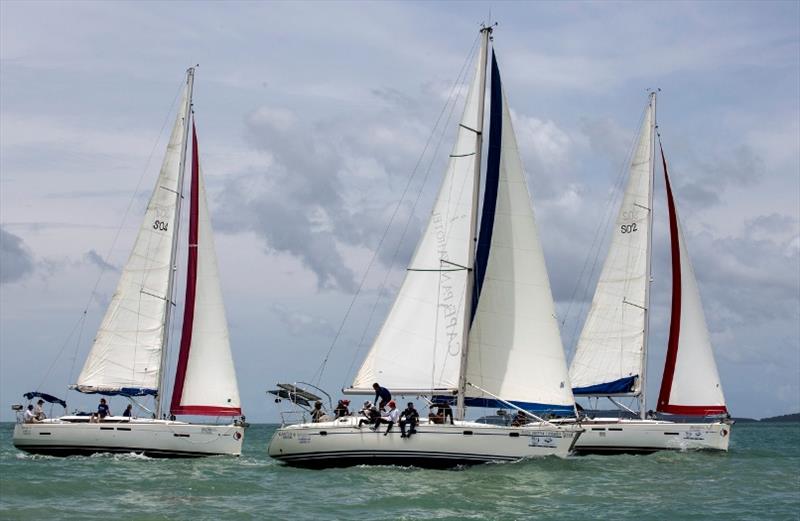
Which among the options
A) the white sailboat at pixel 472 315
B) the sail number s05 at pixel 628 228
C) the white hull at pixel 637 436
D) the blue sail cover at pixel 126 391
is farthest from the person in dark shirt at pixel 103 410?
the sail number s05 at pixel 628 228

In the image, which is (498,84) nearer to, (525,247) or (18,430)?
(525,247)

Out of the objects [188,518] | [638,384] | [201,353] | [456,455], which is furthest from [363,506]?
[638,384]

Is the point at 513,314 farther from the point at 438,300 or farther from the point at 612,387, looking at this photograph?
the point at 612,387

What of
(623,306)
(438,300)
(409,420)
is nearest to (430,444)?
(409,420)

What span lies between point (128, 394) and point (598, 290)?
20207 mm

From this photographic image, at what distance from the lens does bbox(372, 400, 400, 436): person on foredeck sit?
35812 mm

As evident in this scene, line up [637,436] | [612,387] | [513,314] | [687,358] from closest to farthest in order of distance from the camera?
[513,314] < [637,436] < [687,358] < [612,387]

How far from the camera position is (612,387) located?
4938cm

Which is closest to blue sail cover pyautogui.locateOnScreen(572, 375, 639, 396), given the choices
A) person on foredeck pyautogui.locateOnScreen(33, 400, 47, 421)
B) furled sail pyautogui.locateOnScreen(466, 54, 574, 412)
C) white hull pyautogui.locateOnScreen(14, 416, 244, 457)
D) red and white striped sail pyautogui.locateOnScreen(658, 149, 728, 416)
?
red and white striped sail pyautogui.locateOnScreen(658, 149, 728, 416)

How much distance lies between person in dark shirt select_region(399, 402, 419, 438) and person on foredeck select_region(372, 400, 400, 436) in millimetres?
226

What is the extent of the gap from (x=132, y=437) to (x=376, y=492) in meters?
12.2

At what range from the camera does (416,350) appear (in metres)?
37.6

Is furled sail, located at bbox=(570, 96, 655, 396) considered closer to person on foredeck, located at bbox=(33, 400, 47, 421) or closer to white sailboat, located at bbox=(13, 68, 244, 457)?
white sailboat, located at bbox=(13, 68, 244, 457)

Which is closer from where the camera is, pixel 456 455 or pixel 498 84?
pixel 456 455
